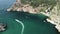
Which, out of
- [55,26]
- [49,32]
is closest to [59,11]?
[55,26]

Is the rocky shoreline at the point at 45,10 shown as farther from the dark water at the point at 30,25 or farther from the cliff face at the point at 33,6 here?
the dark water at the point at 30,25

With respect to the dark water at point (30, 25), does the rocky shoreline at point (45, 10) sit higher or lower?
higher

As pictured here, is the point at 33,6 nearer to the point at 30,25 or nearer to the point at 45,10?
the point at 45,10

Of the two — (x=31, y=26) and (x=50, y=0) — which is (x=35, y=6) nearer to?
(x=50, y=0)

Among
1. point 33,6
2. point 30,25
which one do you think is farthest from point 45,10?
point 30,25

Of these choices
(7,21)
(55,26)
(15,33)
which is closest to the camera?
(15,33)

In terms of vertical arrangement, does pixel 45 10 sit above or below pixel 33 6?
Result: below

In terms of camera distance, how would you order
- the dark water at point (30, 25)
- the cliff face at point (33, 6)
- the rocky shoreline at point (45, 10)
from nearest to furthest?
1. the dark water at point (30, 25)
2. the rocky shoreline at point (45, 10)
3. the cliff face at point (33, 6)

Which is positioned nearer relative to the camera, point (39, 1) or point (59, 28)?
point (59, 28)

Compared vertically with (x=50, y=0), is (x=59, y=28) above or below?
below

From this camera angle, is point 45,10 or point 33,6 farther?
point 33,6

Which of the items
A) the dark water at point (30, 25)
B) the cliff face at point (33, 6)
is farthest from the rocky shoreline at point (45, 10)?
the dark water at point (30, 25)
